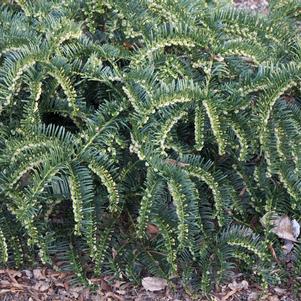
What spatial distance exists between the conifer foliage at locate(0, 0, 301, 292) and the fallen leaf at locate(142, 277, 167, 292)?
0.06 metres

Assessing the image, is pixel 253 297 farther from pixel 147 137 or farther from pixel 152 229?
pixel 147 137

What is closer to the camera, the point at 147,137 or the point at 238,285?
the point at 147,137

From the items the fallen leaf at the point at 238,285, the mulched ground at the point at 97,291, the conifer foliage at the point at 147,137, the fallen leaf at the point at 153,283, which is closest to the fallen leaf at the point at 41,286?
the mulched ground at the point at 97,291

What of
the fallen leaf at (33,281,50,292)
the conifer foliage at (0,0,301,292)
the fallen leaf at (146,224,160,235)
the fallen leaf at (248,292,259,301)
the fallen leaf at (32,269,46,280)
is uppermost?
the conifer foliage at (0,0,301,292)

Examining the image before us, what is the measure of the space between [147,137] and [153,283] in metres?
0.75

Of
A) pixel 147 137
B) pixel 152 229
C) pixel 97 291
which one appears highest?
pixel 147 137

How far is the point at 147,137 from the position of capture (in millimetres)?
2658

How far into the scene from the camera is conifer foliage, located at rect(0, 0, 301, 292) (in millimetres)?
2631

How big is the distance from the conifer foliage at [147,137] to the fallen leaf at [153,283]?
0.18ft

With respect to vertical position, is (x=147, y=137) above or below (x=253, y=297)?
above

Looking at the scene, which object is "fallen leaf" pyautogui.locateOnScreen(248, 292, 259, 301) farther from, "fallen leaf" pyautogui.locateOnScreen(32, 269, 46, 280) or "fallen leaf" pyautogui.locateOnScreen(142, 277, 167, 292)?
"fallen leaf" pyautogui.locateOnScreen(32, 269, 46, 280)

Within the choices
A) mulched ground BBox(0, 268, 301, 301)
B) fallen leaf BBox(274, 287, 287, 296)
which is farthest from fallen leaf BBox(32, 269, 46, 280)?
fallen leaf BBox(274, 287, 287, 296)

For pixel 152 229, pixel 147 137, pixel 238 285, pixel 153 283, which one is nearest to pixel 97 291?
pixel 153 283

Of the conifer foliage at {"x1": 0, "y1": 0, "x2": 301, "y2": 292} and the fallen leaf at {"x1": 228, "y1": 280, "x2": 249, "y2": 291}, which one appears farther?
the fallen leaf at {"x1": 228, "y1": 280, "x2": 249, "y2": 291}
